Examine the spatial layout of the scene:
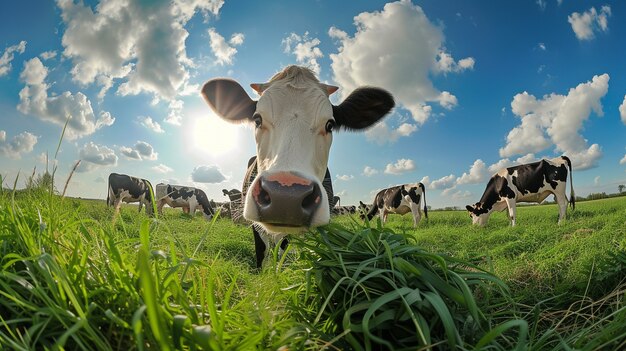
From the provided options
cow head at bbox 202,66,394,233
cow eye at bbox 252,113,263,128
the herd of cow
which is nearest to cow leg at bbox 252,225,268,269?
the herd of cow

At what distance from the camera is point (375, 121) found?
17.0 feet

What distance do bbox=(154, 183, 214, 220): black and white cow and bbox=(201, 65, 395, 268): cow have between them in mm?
19480

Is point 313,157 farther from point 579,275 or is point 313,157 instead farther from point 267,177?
Result: point 579,275

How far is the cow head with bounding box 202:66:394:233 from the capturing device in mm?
2492

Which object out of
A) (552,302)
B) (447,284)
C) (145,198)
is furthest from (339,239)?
(145,198)

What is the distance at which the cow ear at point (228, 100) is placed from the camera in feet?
16.6

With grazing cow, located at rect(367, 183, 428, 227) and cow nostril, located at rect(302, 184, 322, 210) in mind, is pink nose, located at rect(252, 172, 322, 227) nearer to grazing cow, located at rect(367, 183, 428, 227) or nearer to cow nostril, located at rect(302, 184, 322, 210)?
cow nostril, located at rect(302, 184, 322, 210)

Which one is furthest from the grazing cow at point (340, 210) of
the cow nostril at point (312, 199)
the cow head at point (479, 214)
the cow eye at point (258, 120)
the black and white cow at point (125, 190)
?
the black and white cow at point (125, 190)

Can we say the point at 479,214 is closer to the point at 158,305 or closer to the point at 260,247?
the point at 260,247

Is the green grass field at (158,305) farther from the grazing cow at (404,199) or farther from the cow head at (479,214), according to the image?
the grazing cow at (404,199)

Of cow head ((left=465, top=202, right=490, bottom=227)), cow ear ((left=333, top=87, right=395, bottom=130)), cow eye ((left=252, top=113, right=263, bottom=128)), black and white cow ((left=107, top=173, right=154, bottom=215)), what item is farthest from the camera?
black and white cow ((left=107, top=173, right=154, bottom=215))

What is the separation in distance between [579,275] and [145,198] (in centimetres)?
2242

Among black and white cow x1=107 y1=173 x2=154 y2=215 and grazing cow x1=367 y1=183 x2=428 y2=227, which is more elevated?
black and white cow x1=107 y1=173 x2=154 y2=215

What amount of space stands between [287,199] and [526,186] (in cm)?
1558
